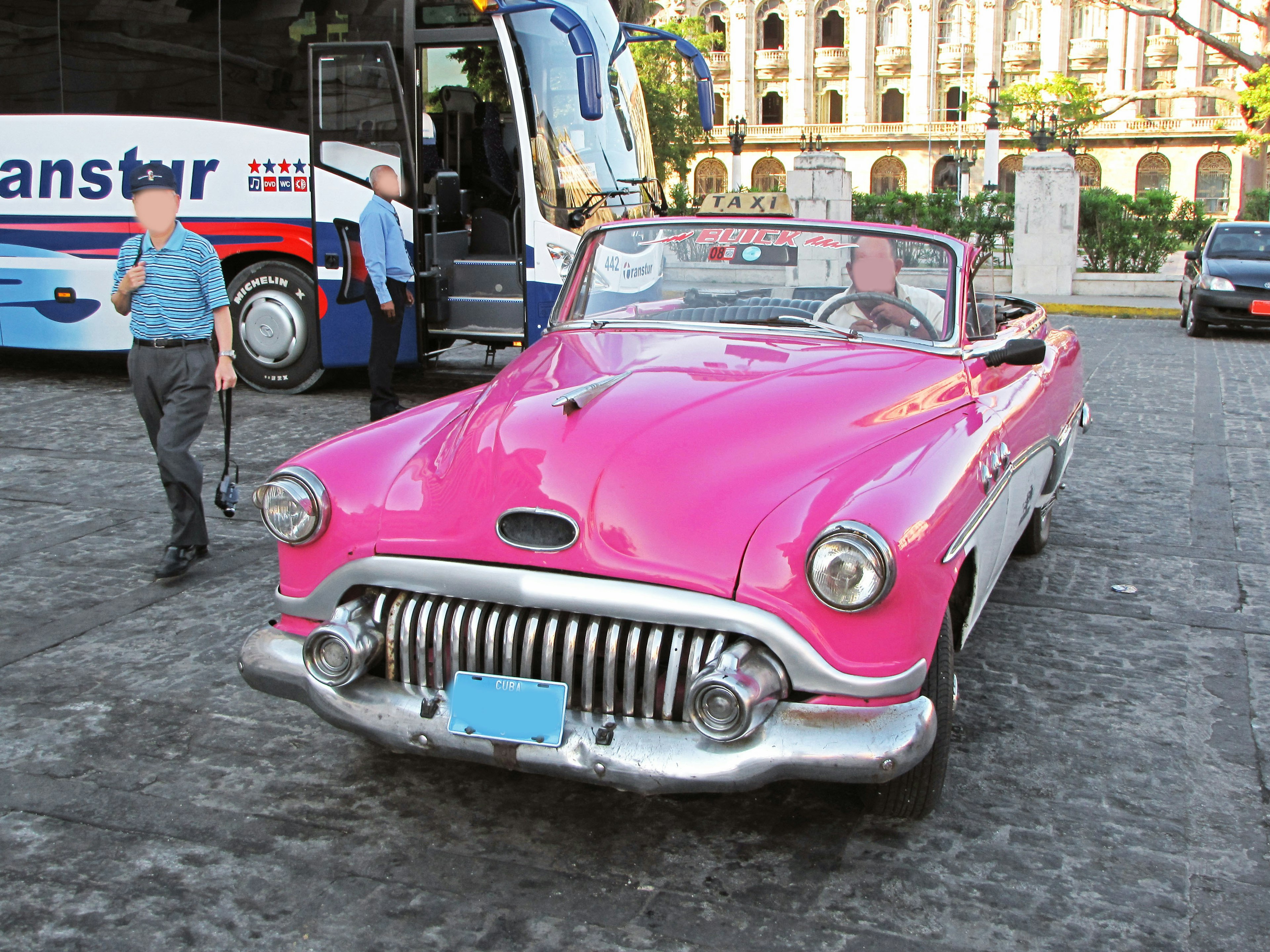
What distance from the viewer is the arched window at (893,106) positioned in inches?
3460

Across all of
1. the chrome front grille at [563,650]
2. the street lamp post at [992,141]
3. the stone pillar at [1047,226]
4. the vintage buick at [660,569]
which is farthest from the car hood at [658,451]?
the street lamp post at [992,141]

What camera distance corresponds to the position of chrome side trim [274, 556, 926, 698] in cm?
298

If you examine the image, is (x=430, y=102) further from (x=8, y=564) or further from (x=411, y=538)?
(x=411, y=538)

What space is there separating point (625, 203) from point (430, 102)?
6.58ft

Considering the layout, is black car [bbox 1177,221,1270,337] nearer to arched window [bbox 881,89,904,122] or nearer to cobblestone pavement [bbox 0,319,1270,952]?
cobblestone pavement [bbox 0,319,1270,952]

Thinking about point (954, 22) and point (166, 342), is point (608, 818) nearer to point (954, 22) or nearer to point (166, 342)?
point (166, 342)

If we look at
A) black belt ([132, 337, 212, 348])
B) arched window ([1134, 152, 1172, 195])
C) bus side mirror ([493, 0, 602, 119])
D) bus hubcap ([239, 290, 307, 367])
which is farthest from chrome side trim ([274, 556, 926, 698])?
arched window ([1134, 152, 1172, 195])

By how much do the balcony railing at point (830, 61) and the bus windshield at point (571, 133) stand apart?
267 ft

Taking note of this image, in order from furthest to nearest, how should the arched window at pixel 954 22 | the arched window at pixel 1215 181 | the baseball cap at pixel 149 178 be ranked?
the arched window at pixel 954 22 < the arched window at pixel 1215 181 < the baseball cap at pixel 149 178

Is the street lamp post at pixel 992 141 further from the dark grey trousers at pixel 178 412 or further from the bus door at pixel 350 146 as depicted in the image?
the dark grey trousers at pixel 178 412

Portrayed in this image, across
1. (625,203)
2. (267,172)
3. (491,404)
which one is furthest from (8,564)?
(625,203)

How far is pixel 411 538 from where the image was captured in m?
3.35

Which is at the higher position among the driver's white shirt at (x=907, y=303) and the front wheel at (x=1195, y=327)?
the driver's white shirt at (x=907, y=303)

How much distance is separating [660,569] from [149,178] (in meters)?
3.59
